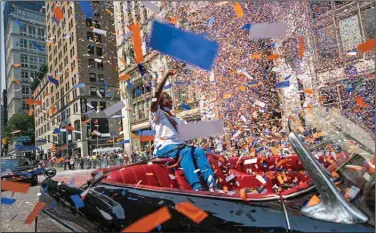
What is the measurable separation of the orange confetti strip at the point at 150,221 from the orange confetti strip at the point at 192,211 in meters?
0.09

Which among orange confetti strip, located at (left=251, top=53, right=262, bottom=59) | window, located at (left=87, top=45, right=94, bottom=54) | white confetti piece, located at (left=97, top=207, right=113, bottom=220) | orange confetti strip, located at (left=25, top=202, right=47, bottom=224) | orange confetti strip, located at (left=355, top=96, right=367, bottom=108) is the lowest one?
orange confetti strip, located at (left=25, top=202, right=47, bottom=224)

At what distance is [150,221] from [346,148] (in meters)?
1.38

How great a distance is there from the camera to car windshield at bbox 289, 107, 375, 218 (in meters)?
1.55

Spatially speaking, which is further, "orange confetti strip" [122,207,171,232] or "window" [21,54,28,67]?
"window" [21,54,28,67]

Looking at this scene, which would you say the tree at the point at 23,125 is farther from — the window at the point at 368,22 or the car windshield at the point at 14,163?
the window at the point at 368,22

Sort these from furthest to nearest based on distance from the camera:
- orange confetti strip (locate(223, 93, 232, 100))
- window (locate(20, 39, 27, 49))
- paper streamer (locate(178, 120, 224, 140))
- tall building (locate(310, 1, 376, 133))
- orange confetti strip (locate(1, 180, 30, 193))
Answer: window (locate(20, 39, 27, 49)) < orange confetti strip (locate(223, 93, 232, 100)) < tall building (locate(310, 1, 376, 133)) < paper streamer (locate(178, 120, 224, 140)) < orange confetti strip (locate(1, 180, 30, 193))

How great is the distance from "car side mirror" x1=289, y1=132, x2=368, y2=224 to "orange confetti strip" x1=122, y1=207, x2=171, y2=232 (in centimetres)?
77

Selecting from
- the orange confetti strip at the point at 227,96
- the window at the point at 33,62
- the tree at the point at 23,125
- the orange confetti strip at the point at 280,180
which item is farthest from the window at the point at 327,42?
the window at the point at 33,62

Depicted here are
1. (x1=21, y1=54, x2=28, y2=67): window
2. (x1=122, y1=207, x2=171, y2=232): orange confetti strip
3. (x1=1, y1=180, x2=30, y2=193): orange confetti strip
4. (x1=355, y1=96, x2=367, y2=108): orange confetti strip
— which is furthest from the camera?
(x1=21, y1=54, x2=28, y2=67): window

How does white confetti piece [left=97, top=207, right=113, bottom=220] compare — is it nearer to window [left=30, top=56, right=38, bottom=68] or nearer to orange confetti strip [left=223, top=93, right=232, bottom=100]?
orange confetti strip [left=223, top=93, right=232, bottom=100]

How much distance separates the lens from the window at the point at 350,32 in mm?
11859

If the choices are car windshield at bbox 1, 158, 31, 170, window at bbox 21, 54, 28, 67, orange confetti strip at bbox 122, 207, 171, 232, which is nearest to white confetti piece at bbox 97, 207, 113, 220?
orange confetti strip at bbox 122, 207, 171, 232

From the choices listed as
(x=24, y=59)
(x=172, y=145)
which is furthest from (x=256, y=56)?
(x=24, y=59)

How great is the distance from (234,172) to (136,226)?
2278 millimetres
